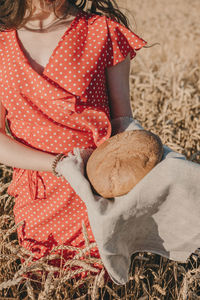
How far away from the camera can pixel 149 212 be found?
128cm

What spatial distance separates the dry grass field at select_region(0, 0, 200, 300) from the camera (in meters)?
1.53

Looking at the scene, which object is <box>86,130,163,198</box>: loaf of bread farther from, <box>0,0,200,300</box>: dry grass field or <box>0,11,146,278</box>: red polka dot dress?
<box>0,0,200,300</box>: dry grass field

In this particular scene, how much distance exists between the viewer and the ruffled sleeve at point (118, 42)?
5.10 feet

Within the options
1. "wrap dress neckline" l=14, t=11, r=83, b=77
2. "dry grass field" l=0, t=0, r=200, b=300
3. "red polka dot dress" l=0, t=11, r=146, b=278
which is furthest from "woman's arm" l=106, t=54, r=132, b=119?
"dry grass field" l=0, t=0, r=200, b=300

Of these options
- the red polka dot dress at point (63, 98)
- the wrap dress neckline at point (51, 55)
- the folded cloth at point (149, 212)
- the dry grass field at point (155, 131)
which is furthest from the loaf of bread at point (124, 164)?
the wrap dress neckline at point (51, 55)

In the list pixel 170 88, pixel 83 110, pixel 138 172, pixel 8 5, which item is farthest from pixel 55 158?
pixel 170 88

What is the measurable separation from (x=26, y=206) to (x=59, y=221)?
0.21 meters

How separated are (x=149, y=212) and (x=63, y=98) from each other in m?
0.67

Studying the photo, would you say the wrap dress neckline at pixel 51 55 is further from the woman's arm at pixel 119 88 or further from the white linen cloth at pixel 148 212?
the white linen cloth at pixel 148 212

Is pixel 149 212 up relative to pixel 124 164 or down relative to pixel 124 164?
down

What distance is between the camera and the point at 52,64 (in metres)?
1.47

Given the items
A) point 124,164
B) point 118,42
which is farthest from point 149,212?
point 118,42

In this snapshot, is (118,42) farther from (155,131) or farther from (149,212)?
(155,131)

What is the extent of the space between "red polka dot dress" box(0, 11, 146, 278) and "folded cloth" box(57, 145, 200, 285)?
0.22 m
